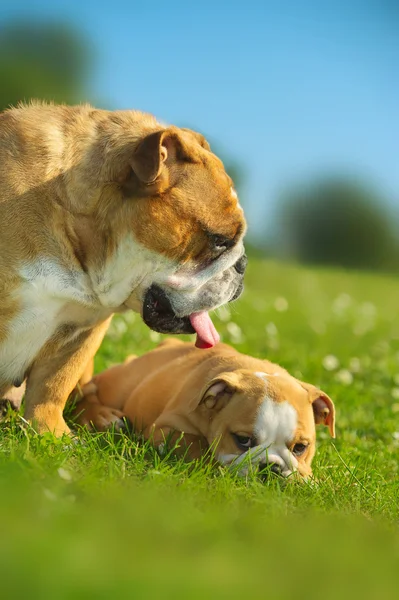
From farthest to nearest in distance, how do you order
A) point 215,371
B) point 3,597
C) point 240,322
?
point 240,322, point 215,371, point 3,597

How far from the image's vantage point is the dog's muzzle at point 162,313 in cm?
420

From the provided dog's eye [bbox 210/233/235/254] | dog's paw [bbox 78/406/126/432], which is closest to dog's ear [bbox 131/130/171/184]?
dog's eye [bbox 210/233/235/254]

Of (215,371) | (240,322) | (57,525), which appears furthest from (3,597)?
(240,322)

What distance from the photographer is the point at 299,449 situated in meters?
4.42

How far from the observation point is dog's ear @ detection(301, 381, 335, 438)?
4.63m

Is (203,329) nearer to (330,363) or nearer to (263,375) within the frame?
(263,375)

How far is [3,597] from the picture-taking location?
191 cm

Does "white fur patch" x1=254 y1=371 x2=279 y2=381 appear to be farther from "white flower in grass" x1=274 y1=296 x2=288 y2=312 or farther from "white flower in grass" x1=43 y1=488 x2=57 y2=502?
"white flower in grass" x1=274 y1=296 x2=288 y2=312

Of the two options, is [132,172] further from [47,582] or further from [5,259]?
[47,582]

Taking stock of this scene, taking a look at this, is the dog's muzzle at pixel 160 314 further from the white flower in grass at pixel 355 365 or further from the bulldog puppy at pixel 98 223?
the white flower in grass at pixel 355 365

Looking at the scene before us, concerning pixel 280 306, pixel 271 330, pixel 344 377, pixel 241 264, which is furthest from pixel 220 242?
pixel 280 306

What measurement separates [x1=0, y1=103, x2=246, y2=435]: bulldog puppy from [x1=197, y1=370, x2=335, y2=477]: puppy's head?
53 centimetres

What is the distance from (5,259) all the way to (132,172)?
74 centimetres

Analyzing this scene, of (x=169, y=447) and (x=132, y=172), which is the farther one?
(x=169, y=447)
